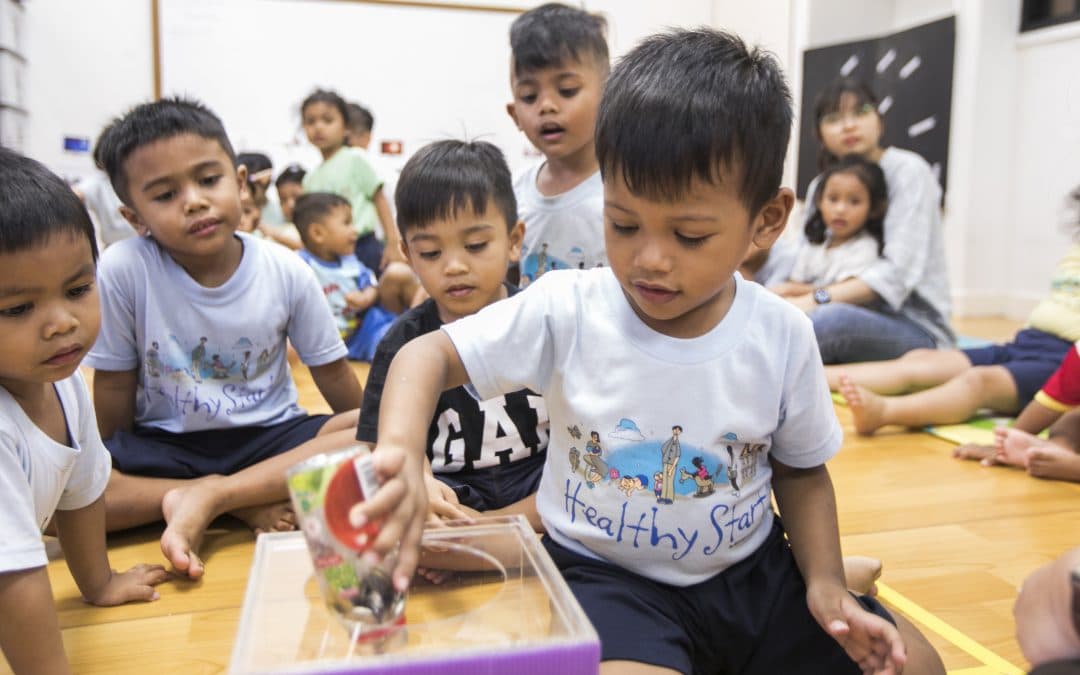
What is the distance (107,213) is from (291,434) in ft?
7.13

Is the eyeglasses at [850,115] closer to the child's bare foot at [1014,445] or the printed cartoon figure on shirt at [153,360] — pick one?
the child's bare foot at [1014,445]

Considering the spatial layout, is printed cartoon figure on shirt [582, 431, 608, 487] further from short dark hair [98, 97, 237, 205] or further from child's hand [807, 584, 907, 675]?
short dark hair [98, 97, 237, 205]

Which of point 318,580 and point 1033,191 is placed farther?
point 1033,191

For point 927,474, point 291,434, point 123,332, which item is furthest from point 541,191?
point 927,474

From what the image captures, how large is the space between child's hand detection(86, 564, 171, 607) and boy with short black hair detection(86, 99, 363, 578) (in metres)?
0.12

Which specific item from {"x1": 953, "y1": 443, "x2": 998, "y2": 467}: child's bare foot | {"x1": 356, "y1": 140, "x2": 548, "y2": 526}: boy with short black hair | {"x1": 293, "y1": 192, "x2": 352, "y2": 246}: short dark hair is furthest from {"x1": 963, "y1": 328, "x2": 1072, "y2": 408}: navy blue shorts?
{"x1": 293, "y1": 192, "x2": 352, "y2": 246}: short dark hair

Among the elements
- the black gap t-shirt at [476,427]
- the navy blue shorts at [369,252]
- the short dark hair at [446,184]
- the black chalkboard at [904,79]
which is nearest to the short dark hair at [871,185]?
the black chalkboard at [904,79]

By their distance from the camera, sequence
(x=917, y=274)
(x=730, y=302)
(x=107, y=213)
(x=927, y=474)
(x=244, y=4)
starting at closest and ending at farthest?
(x=730, y=302), (x=927, y=474), (x=917, y=274), (x=107, y=213), (x=244, y=4)

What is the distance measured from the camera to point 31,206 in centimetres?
80

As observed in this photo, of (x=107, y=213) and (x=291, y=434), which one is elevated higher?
(x=107, y=213)

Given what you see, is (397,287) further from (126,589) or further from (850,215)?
(126,589)

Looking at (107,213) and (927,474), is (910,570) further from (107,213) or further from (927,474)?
(107,213)

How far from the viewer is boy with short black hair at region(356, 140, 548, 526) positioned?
1128 millimetres

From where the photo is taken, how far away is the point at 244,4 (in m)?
4.03
